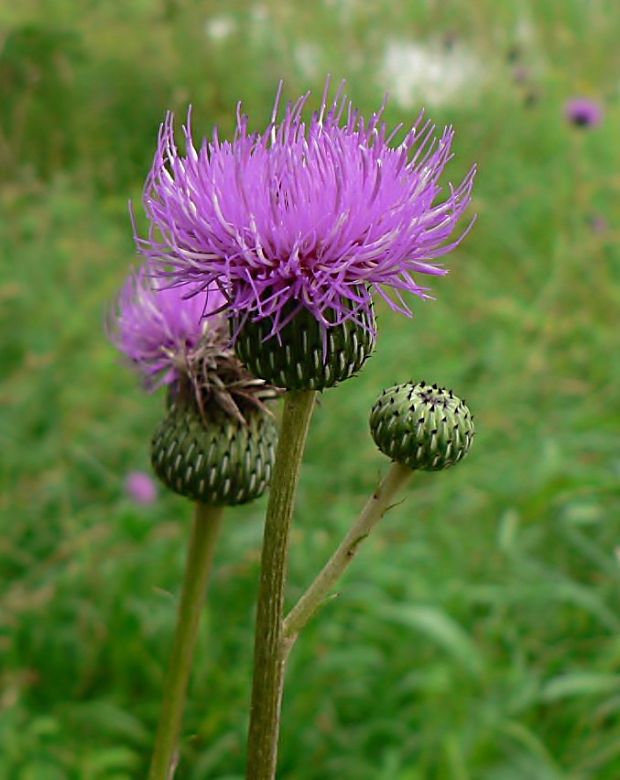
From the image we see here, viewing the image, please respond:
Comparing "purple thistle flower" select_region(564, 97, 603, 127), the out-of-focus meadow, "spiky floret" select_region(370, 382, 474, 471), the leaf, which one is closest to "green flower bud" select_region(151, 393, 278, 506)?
"spiky floret" select_region(370, 382, 474, 471)

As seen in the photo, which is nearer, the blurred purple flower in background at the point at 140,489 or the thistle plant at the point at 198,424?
the thistle plant at the point at 198,424

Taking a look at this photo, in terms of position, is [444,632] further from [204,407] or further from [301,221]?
[301,221]

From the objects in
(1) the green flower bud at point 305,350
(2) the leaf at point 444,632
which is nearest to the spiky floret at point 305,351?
(1) the green flower bud at point 305,350

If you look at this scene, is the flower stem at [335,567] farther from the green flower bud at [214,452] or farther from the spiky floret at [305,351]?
the green flower bud at [214,452]

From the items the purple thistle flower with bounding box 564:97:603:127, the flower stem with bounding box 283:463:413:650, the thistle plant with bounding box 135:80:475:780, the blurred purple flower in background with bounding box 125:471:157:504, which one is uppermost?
the purple thistle flower with bounding box 564:97:603:127

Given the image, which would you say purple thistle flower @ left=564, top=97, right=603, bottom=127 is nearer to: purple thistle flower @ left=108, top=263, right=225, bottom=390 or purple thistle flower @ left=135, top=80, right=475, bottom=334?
purple thistle flower @ left=108, top=263, right=225, bottom=390

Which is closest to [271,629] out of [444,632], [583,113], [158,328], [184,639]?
[184,639]

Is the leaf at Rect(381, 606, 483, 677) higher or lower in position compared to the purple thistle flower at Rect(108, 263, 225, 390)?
lower
